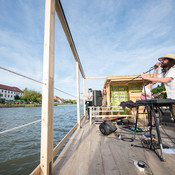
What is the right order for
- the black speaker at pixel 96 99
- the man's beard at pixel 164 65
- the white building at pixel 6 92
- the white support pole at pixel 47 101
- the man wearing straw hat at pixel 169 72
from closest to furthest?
1. the white support pole at pixel 47 101
2. the man wearing straw hat at pixel 169 72
3. the man's beard at pixel 164 65
4. the black speaker at pixel 96 99
5. the white building at pixel 6 92

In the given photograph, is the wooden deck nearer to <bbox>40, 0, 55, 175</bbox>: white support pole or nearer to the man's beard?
<bbox>40, 0, 55, 175</bbox>: white support pole

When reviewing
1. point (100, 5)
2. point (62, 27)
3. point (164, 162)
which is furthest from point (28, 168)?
point (100, 5)

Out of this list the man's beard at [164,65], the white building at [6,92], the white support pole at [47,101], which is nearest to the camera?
the white support pole at [47,101]

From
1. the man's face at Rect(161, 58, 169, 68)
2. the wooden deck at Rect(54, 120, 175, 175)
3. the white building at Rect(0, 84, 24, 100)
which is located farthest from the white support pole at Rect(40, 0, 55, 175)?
the white building at Rect(0, 84, 24, 100)

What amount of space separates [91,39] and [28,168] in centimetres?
823

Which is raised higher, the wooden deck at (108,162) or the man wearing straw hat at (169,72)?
the man wearing straw hat at (169,72)

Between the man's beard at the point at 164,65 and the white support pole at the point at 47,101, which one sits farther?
the man's beard at the point at 164,65

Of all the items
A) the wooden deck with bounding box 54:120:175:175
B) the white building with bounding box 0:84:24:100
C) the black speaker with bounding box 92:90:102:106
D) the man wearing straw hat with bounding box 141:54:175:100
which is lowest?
the wooden deck with bounding box 54:120:175:175

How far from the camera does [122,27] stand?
6332mm

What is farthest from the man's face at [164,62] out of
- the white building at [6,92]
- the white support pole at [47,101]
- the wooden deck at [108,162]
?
the white building at [6,92]

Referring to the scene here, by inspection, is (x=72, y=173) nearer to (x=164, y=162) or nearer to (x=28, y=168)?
(x=164, y=162)

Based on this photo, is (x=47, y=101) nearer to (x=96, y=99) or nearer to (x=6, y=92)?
(x=96, y=99)

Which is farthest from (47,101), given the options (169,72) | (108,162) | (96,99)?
(96,99)

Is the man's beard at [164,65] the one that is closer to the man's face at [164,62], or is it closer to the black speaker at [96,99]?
the man's face at [164,62]
